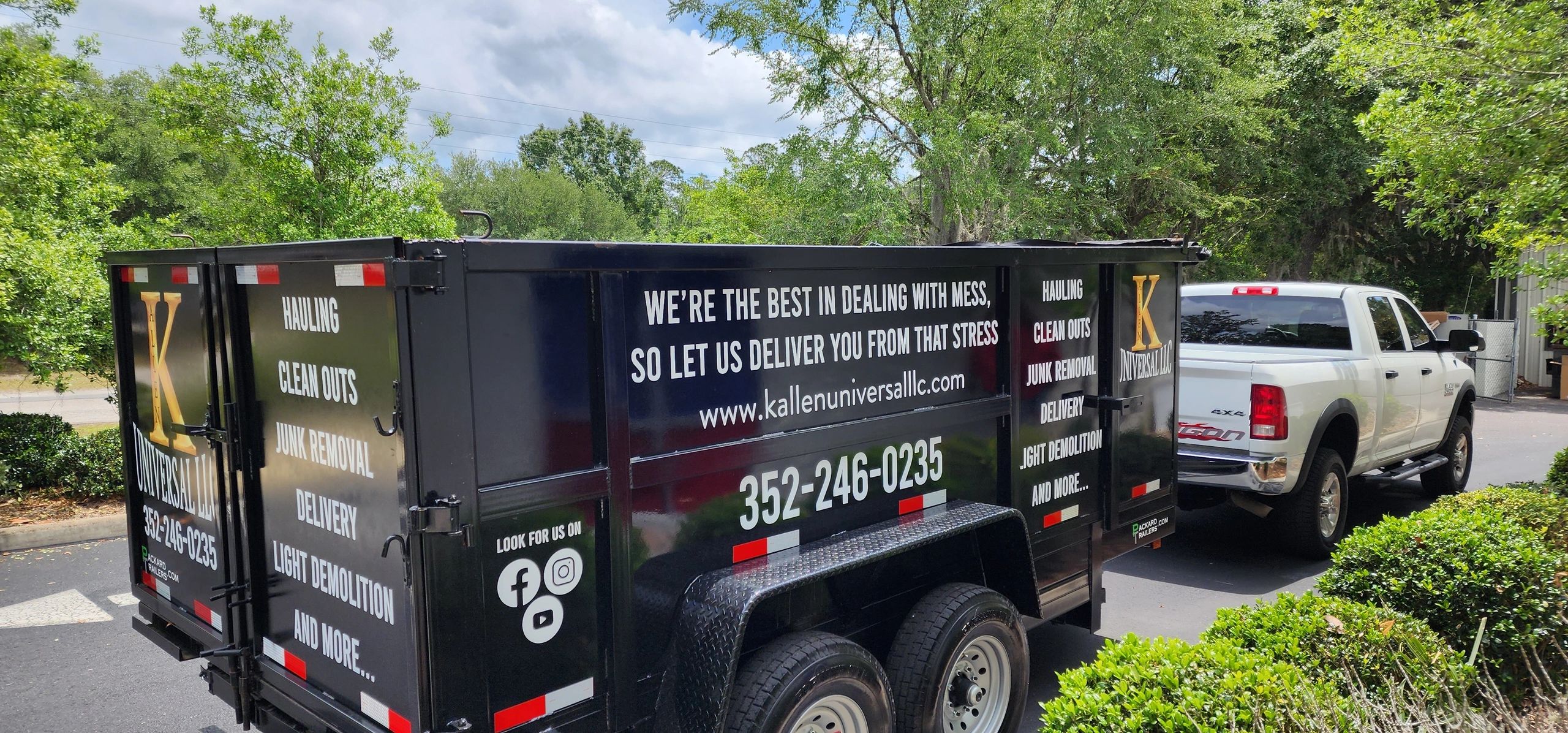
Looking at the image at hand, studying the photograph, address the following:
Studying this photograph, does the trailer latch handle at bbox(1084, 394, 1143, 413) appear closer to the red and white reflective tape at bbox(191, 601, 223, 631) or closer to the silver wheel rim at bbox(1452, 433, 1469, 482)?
the red and white reflective tape at bbox(191, 601, 223, 631)

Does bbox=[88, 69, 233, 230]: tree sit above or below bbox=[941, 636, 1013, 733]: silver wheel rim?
above

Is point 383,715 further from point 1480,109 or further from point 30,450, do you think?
point 30,450

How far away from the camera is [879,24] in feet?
49.6

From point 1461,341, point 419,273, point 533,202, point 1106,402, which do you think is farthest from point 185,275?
point 533,202

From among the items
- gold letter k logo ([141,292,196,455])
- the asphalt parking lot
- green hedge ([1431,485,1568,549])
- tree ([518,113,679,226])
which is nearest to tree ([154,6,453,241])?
the asphalt parking lot

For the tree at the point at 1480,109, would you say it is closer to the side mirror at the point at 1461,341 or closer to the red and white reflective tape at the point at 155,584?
the side mirror at the point at 1461,341

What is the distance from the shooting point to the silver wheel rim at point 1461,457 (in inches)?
358

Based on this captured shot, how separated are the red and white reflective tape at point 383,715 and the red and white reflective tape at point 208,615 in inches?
37.1

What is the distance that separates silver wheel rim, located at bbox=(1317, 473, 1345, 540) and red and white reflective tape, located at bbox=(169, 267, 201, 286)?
275 inches

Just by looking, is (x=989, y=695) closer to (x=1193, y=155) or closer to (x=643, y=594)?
(x=643, y=594)

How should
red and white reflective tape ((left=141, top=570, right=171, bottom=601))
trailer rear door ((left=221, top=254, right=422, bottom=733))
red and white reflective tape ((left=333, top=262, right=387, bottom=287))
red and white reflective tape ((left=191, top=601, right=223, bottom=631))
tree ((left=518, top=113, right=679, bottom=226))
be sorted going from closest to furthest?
red and white reflective tape ((left=333, top=262, right=387, bottom=287)) → trailer rear door ((left=221, top=254, right=422, bottom=733)) → red and white reflective tape ((left=191, top=601, right=223, bottom=631)) → red and white reflective tape ((left=141, top=570, right=171, bottom=601)) → tree ((left=518, top=113, right=679, bottom=226))

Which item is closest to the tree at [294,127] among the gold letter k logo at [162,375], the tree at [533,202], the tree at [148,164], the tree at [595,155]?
the gold letter k logo at [162,375]

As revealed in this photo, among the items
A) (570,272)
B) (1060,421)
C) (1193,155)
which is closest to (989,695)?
(1060,421)

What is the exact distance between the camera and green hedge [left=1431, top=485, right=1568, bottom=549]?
4998 millimetres
